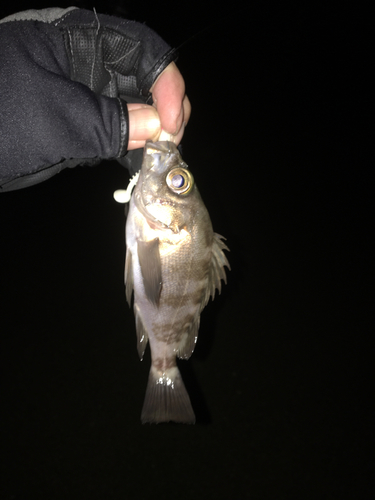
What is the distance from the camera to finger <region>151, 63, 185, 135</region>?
4.42 ft

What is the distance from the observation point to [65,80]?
1.16 metres

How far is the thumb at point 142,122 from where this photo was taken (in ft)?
4.35

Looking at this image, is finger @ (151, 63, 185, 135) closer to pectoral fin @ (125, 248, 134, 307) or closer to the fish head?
the fish head

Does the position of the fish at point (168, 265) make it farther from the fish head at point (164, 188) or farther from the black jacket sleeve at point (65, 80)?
the black jacket sleeve at point (65, 80)

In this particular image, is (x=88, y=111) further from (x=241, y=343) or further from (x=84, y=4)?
(x=84, y=4)

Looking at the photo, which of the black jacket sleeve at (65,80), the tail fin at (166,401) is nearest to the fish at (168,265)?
the tail fin at (166,401)

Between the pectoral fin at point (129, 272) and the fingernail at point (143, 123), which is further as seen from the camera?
the pectoral fin at point (129, 272)

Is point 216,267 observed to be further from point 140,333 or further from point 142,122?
point 142,122

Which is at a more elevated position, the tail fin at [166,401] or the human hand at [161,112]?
the human hand at [161,112]

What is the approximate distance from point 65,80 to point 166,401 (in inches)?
55.5

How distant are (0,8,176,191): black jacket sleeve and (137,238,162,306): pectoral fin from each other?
41cm

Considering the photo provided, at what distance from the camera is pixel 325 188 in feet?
20.0

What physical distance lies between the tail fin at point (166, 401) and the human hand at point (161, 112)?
1094mm

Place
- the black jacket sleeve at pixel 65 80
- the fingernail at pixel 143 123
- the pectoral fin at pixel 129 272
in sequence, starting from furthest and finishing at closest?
the pectoral fin at pixel 129 272 < the fingernail at pixel 143 123 < the black jacket sleeve at pixel 65 80
